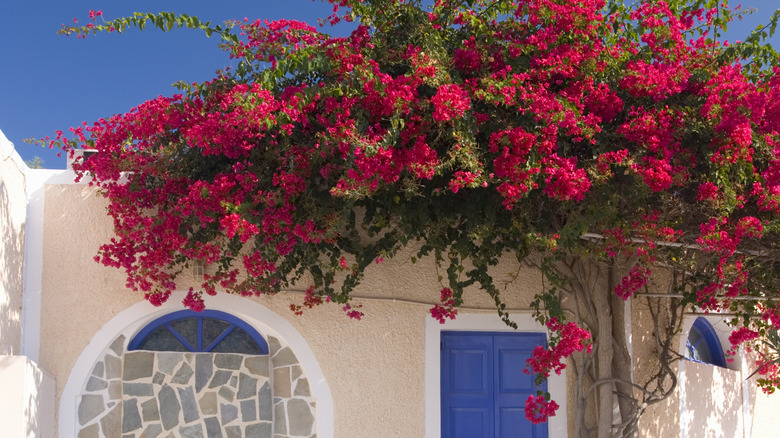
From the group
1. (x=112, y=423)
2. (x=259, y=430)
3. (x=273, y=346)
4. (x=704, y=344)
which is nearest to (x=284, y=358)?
(x=273, y=346)

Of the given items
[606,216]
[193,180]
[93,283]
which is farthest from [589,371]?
[93,283]

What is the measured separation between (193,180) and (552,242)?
333 cm

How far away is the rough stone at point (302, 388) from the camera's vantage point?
27.4 feet

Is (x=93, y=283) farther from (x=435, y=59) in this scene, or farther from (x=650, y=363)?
(x=650, y=363)

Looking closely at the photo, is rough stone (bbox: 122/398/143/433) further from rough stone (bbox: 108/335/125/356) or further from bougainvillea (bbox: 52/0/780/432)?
bougainvillea (bbox: 52/0/780/432)

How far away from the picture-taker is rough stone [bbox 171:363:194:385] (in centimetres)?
816

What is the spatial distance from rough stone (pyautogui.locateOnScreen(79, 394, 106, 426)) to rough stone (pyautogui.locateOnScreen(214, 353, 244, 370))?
3.75ft

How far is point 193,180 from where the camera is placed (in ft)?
25.4

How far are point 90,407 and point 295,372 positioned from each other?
198cm

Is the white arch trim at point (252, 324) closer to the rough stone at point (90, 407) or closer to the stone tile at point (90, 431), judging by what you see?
the rough stone at point (90, 407)

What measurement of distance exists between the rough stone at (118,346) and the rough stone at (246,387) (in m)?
1.19

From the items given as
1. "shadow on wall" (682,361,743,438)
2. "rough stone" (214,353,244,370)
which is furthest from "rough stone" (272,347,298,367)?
"shadow on wall" (682,361,743,438)

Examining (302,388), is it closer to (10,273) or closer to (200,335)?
(200,335)

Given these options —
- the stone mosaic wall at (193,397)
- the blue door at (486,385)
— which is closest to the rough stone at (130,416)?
the stone mosaic wall at (193,397)
